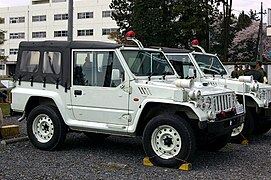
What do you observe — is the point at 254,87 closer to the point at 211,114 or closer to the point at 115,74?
the point at 211,114

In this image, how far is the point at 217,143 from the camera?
26.4 feet

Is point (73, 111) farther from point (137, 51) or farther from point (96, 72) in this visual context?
point (137, 51)

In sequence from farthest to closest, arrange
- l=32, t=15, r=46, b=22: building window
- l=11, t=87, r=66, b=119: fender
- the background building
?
l=32, t=15, r=46, b=22: building window, the background building, l=11, t=87, r=66, b=119: fender

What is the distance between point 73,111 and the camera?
771 cm

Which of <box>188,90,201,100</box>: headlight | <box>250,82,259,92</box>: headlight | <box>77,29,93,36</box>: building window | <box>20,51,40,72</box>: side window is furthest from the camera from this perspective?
<box>77,29,93,36</box>: building window

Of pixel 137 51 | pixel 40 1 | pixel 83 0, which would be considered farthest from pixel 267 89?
pixel 40 1

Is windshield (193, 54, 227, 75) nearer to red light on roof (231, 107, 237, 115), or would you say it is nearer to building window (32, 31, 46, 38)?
red light on roof (231, 107, 237, 115)

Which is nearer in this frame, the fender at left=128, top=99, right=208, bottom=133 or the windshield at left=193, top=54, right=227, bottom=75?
the fender at left=128, top=99, right=208, bottom=133

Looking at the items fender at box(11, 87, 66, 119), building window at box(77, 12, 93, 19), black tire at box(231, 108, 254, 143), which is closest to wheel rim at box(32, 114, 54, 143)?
fender at box(11, 87, 66, 119)

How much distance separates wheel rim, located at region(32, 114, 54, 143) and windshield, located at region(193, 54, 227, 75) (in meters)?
4.25

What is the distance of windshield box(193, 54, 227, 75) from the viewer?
34.6 ft

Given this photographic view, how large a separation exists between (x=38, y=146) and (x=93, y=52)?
6.99 ft

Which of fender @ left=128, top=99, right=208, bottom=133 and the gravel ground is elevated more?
fender @ left=128, top=99, right=208, bottom=133

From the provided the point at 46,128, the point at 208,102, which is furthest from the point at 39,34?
the point at 208,102
